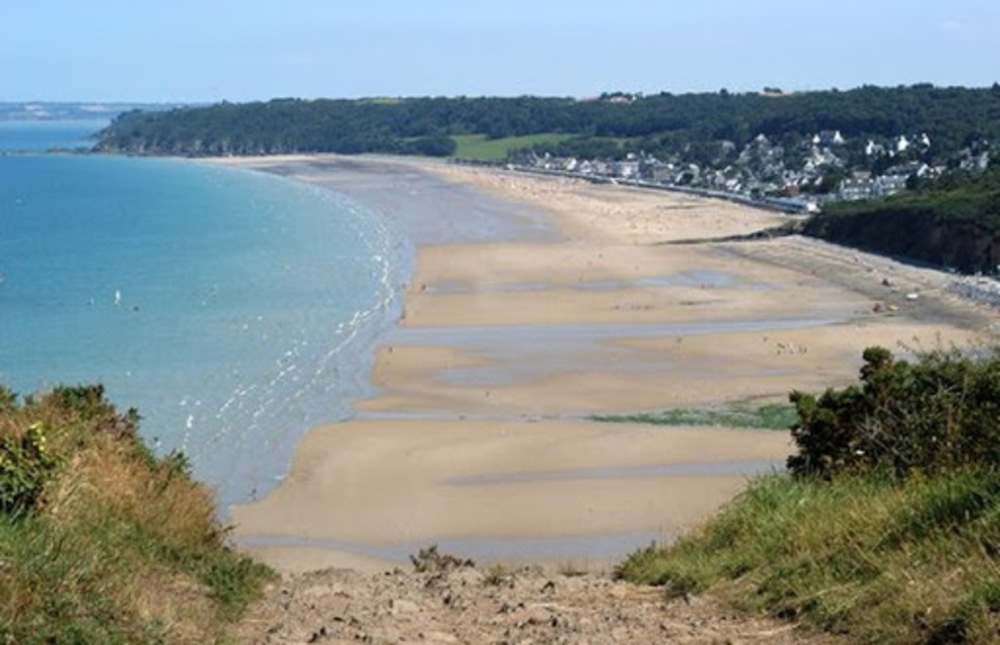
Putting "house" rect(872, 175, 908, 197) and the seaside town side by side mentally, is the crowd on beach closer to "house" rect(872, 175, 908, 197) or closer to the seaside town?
the seaside town

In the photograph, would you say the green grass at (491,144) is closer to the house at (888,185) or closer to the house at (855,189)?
the house at (855,189)

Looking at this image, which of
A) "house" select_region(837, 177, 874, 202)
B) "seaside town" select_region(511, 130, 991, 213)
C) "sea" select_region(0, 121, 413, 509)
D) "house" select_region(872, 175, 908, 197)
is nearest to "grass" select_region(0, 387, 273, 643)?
"sea" select_region(0, 121, 413, 509)

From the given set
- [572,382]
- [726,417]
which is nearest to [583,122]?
[572,382]

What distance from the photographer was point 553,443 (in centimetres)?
2233

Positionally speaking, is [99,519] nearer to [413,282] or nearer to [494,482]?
[494,482]

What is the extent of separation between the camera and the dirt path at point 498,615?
629 centimetres

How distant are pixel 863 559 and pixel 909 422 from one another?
3.01 m

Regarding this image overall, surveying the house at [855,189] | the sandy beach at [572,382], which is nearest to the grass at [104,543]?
the sandy beach at [572,382]

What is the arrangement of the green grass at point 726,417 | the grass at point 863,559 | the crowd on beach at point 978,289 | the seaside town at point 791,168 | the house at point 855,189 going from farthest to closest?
the seaside town at point 791,168, the house at point 855,189, the crowd on beach at point 978,289, the green grass at point 726,417, the grass at point 863,559

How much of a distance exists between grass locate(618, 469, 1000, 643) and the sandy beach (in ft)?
25.2

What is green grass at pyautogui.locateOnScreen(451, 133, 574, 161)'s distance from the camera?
5138 inches

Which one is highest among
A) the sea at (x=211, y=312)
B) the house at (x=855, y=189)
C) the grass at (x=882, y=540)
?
the grass at (x=882, y=540)

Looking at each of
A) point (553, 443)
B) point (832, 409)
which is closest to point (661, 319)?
point (553, 443)

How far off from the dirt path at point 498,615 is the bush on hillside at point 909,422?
175 centimetres
